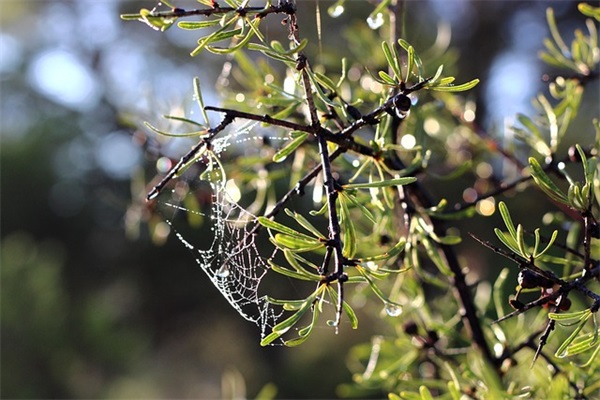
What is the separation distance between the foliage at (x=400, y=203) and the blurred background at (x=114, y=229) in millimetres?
1997

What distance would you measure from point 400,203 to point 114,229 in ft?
10.9

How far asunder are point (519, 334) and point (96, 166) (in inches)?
128

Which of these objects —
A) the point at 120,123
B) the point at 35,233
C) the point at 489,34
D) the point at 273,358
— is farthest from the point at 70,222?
the point at 120,123

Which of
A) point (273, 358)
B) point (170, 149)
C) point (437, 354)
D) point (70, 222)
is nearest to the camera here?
point (437, 354)

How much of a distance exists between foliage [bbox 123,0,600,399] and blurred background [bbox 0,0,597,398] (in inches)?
78.6

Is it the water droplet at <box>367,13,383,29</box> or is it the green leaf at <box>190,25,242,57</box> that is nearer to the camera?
the green leaf at <box>190,25,242,57</box>

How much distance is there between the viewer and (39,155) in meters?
3.44

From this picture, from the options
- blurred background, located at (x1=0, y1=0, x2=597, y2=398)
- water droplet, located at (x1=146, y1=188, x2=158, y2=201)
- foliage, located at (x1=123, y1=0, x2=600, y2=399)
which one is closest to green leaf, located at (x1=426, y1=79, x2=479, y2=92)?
foliage, located at (x1=123, y1=0, x2=600, y2=399)

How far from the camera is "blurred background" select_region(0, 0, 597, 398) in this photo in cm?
234

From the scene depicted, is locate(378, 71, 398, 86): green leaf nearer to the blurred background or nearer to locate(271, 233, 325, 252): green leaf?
locate(271, 233, 325, 252): green leaf

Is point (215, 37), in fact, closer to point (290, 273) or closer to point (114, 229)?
point (290, 273)

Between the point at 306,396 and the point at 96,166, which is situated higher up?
the point at 96,166

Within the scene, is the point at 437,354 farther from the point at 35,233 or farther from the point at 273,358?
the point at 35,233

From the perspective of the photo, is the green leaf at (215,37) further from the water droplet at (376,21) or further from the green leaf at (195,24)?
the water droplet at (376,21)
